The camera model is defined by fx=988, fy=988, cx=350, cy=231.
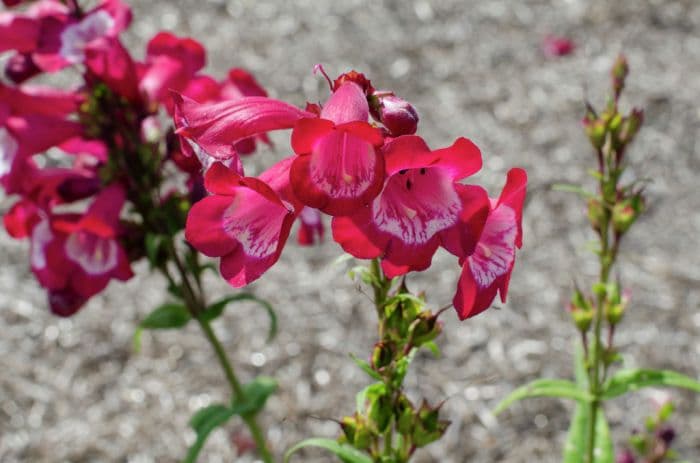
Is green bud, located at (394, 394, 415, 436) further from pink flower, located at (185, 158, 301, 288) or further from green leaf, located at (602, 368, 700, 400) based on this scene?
green leaf, located at (602, 368, 700, 400)

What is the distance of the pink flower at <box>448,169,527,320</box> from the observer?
1.41 meters

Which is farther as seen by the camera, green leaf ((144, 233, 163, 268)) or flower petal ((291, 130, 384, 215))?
green leaf ((144, 233, 163, 268))

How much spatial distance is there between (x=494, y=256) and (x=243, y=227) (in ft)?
1.23

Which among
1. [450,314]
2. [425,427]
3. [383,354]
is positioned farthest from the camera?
[450,314]

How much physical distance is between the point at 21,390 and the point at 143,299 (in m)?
0.58

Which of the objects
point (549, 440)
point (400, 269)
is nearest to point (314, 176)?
point (400, 269)

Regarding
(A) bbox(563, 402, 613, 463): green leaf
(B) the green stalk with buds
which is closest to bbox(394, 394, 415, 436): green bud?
(B) the green stalk with buds

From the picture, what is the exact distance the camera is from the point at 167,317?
7.79 ft

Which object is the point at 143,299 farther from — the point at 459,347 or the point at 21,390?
the point at 459,347

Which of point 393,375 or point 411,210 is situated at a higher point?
point 411,210

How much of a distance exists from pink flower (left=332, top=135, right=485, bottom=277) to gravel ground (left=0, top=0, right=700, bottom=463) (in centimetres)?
201

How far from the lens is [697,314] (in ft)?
12.1

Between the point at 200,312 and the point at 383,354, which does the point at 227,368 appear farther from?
the point at 383,354

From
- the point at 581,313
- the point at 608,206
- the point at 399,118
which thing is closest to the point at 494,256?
the point at 399,118
